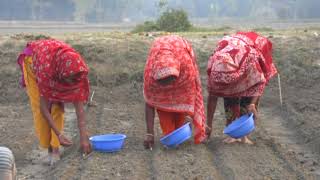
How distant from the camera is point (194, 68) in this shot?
19.6 feet

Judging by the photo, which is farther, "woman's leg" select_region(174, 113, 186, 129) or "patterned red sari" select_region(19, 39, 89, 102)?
"woman's leg" select_region(174, 113, 186, 129)

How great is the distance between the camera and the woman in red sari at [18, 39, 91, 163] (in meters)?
5.46

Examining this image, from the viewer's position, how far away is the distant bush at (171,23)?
685 inches

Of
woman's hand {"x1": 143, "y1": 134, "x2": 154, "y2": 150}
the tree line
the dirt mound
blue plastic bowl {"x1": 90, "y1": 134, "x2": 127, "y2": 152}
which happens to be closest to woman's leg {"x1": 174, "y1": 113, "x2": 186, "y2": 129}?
the dirt mound

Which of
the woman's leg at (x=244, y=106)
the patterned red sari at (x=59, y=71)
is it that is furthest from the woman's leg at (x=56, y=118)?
the woman's leg at (x=244, y=106)

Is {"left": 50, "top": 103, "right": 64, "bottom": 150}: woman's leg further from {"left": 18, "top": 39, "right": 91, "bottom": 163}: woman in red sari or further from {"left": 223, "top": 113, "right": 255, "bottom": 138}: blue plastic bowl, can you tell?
{"left": 223, "top": 113, "right": 255, "bottom": 138}: blue plastic bowl

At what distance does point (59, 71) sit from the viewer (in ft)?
17.9

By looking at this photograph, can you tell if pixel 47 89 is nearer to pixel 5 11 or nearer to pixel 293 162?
pixel 293 162

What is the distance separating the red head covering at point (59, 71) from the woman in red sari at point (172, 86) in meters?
0.67

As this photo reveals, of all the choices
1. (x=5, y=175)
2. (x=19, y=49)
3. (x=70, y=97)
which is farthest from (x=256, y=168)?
(x=19, y=49)

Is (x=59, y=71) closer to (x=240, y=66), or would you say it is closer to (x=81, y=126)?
(x=81, y=126)

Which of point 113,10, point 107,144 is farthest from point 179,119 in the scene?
point 113,10

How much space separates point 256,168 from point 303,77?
4.84 meters

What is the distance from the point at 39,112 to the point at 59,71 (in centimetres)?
73
